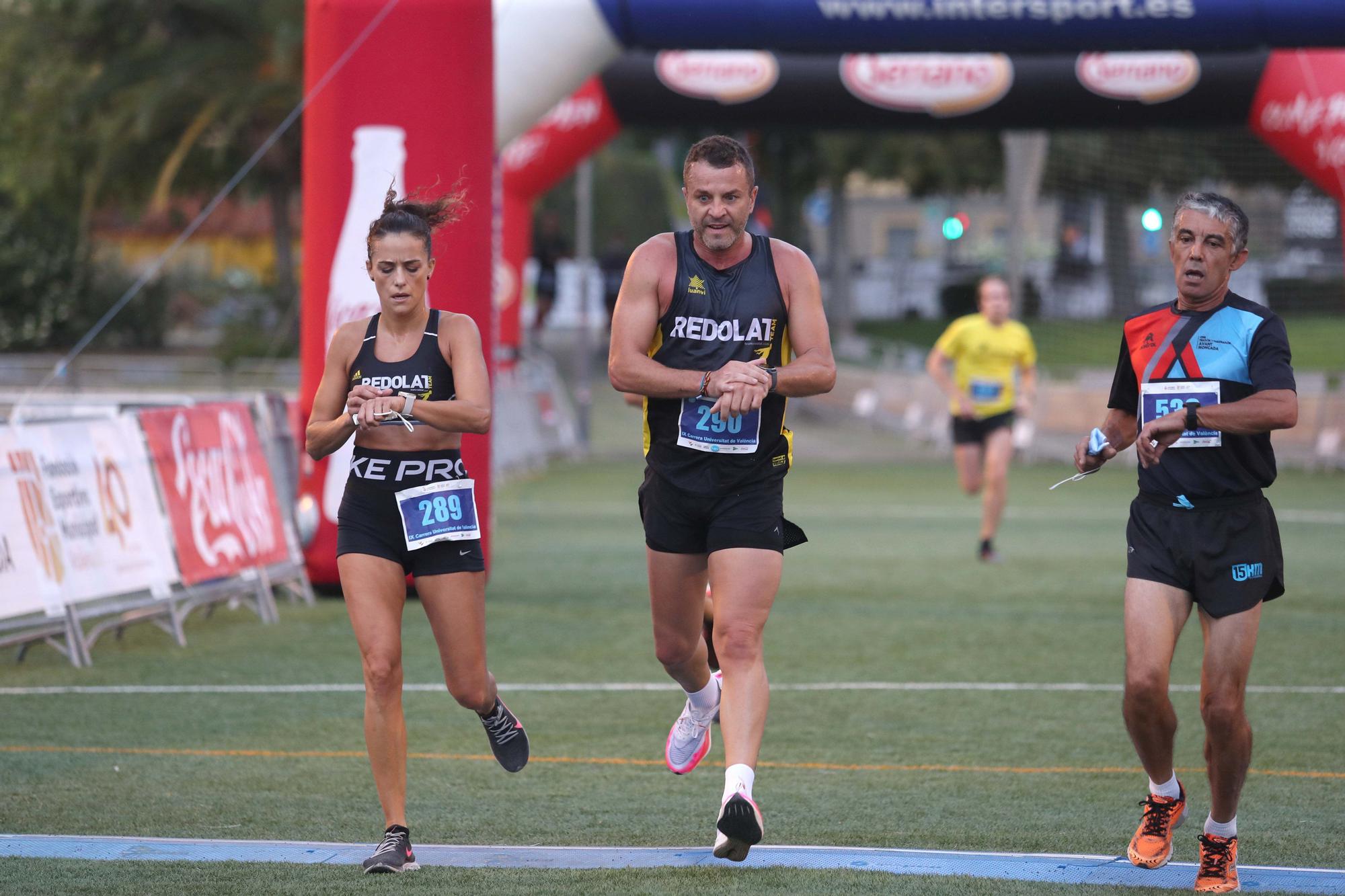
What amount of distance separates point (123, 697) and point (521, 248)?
13.7 meters

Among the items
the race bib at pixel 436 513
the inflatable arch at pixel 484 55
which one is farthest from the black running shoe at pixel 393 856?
the inflatable arch at pixel 484 55

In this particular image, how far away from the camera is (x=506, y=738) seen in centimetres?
600

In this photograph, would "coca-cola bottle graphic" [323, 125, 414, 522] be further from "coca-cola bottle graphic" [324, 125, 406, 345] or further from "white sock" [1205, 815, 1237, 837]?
"white sock" [1205, 815, 1237, 837]

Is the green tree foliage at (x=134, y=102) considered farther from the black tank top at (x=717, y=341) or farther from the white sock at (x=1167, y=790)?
the white sock at (x=1167, y=790)

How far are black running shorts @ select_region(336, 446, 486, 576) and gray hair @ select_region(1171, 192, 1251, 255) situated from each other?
7.92ft

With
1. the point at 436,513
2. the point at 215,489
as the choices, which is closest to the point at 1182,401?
the point at 436,513

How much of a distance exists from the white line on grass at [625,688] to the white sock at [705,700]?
7.90 feet

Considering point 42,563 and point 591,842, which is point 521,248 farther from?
point 591,842

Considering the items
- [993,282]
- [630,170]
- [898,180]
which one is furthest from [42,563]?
[630,170]

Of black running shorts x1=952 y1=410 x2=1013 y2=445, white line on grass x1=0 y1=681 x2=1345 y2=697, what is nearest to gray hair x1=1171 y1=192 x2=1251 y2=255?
white line on grass x1=0 y1=681 x2=1345 y2=697

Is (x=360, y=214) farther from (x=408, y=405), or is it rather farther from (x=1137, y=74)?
(x=1137, y=74)

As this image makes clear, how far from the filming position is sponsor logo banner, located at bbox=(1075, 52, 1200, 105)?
648 inches

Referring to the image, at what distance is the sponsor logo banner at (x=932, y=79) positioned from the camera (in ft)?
55.3

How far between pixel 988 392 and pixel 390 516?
902cm
